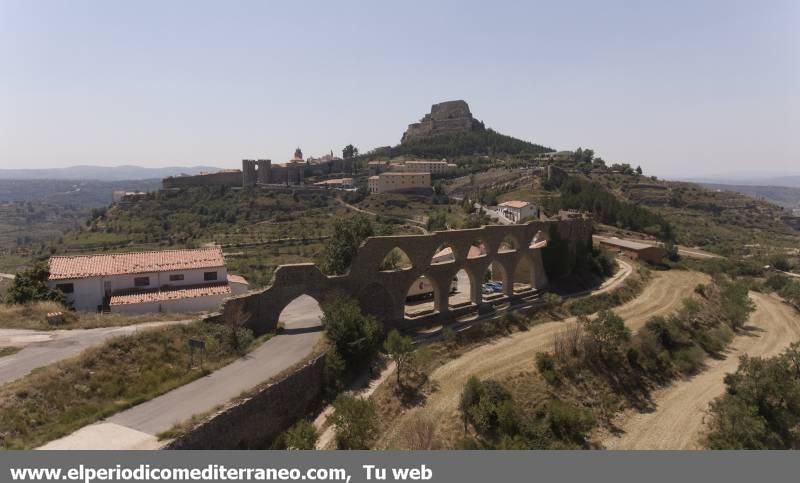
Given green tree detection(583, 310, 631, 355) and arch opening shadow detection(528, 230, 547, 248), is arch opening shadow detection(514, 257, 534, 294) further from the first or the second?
green tree detection(583, 310, 631, 355)

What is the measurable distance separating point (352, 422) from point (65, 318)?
1375 cm

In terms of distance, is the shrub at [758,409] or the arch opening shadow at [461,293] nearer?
the shrub at [758,409]

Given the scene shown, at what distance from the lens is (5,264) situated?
3056 inches

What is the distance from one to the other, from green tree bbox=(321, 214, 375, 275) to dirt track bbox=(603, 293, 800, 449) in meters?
17.8

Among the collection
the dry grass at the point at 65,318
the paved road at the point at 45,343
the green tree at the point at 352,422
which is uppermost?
the dry grass at the point at 65,318

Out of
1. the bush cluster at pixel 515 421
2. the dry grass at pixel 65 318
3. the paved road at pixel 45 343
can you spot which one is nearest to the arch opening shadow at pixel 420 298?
the bush cluster at pixel 515 421

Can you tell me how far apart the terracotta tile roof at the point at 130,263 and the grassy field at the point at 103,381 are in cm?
663

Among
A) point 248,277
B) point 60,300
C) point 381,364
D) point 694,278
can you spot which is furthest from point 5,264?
point 694,278

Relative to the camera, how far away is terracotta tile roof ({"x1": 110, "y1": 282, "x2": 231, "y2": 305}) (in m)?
23.4

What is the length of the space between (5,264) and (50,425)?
8343cm

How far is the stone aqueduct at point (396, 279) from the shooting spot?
23.0m

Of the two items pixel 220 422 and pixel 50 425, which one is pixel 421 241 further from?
pixel 50 425

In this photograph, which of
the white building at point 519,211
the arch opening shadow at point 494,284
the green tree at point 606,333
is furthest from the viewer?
the white building at point 519,211

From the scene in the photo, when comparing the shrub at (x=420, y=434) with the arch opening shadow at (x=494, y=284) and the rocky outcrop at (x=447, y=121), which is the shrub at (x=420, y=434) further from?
the rocky outcrop at (x=447, y=121)
